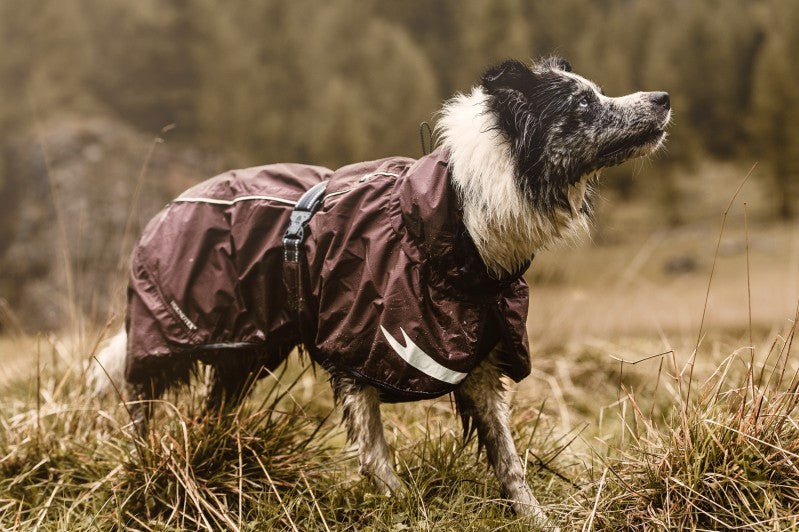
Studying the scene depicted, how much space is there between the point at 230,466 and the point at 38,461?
0.93 m

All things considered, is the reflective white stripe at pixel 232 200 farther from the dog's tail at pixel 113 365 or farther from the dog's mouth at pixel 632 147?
the dog's mouth at pixel 632 147

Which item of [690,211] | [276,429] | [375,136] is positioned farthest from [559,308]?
[690,211]

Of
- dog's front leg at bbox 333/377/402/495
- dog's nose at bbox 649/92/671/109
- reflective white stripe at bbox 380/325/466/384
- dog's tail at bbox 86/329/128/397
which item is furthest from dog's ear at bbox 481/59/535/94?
dog's tail at bbox 86/329/128/397

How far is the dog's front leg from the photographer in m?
2.55

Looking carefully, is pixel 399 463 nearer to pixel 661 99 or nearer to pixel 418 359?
pixel 418 359

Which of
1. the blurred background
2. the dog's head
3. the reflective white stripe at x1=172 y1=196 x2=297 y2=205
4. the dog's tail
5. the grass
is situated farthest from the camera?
the blurred background

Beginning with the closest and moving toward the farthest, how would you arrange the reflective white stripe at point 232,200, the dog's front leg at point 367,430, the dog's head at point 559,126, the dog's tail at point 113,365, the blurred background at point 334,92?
the dog's head at point 559,126, the dog's front leg at point 367,430, the reflective white stripe at point 232,200, the dog's tail at point 113,365, the blurred background at point 334,92

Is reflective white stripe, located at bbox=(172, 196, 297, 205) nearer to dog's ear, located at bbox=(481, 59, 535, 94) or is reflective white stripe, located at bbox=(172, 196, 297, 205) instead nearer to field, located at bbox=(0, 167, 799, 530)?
field, located at bbox=(0, 167, 799, 530)

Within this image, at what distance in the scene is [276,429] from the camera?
2.87 meters

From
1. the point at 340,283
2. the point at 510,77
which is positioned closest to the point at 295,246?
the point at 340,283

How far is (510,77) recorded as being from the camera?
233cm

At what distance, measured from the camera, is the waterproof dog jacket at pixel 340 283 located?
2342mm

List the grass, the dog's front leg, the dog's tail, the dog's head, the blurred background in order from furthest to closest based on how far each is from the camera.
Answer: the blurred background < the dog's tail < the dog's front leg < the dog's head < the grass

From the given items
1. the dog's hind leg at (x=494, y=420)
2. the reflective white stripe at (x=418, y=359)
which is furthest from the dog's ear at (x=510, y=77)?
the dog's hind leg at (x=494, y=420)
